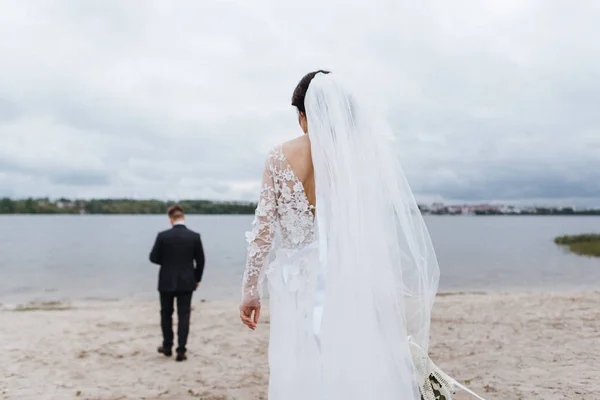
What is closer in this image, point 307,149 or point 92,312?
point 307,149

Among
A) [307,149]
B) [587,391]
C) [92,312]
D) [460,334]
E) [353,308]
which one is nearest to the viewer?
[353,308]

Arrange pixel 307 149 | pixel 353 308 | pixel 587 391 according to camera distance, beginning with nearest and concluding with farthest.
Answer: pixel 353 308 < pixel 307 149 < pixel 587 391

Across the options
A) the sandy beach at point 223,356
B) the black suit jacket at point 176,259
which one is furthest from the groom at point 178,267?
the sandy beach at point 223,356

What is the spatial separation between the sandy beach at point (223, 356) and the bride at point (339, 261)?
9.55 feet

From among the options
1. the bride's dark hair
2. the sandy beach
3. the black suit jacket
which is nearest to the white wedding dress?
the bride's dark hair

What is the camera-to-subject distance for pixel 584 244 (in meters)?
39.9

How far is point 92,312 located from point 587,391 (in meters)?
9.98

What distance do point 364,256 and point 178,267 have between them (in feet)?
14.5

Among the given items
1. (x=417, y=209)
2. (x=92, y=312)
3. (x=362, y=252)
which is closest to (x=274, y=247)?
(x=362, y=252)

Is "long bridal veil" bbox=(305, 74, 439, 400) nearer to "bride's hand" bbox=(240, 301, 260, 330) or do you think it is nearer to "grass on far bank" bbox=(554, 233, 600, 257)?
"bride's hand" bbox=(240, 301, 260, 330)

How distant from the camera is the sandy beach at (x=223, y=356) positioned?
5570 mm

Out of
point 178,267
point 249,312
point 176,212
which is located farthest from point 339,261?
point 176,212

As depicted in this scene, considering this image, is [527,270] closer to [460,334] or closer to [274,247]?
[460,334]

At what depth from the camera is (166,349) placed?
7117 millimetres
